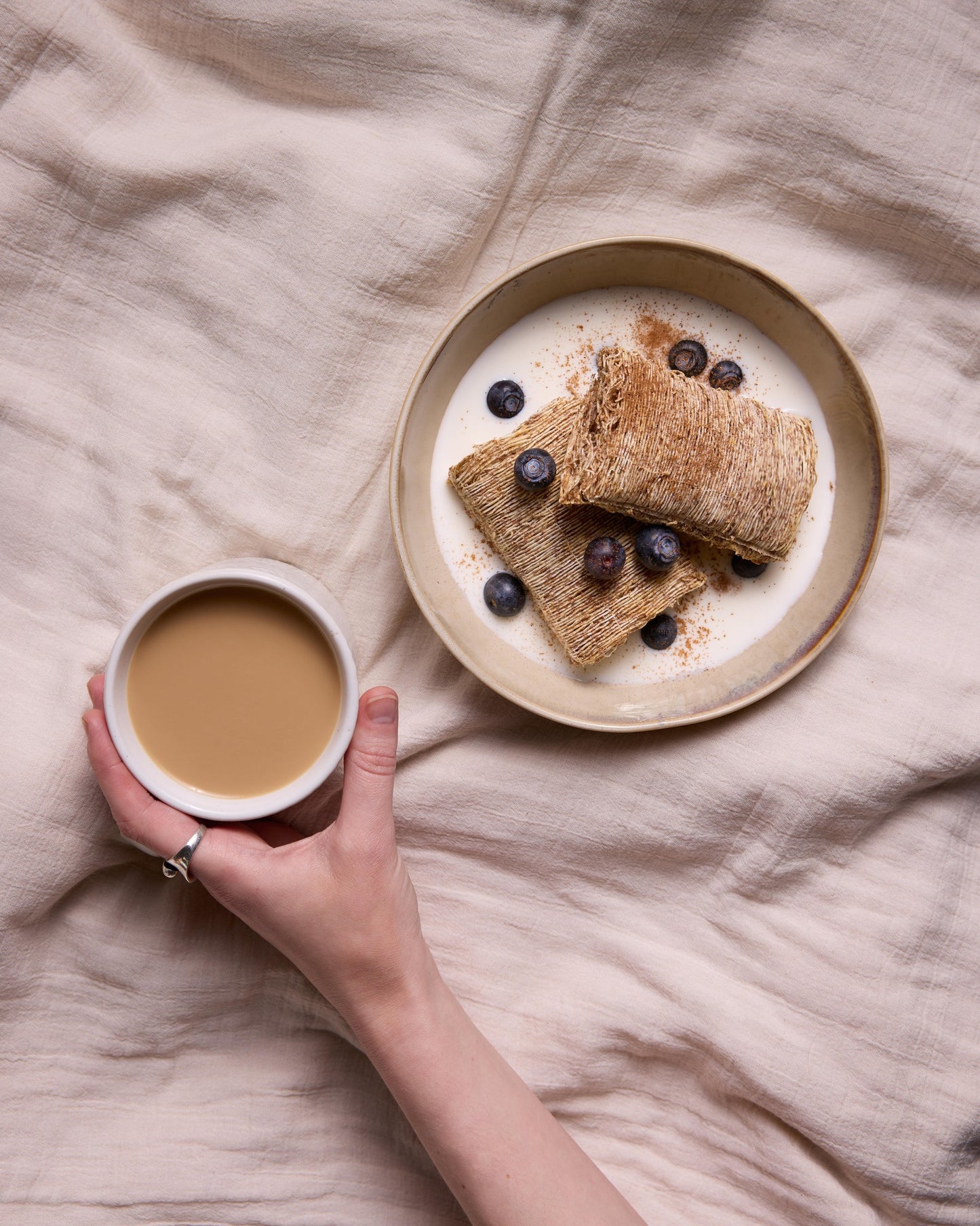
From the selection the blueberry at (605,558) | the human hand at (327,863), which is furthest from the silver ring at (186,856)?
the blueberry at (605,558)

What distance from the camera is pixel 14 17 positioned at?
4.82ft

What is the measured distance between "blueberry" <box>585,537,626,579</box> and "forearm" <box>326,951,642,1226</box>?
703mm

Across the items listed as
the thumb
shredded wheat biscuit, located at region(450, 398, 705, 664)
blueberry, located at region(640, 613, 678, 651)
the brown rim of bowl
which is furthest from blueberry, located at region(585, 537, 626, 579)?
the thumb

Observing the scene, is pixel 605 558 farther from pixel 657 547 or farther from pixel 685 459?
pixel 685 459

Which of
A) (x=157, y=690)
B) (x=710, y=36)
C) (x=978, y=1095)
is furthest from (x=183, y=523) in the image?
(x=978, y=1095)

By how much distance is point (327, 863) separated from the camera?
4.64ft

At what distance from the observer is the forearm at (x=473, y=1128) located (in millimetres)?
1450

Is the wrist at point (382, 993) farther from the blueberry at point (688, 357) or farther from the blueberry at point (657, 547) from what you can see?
the blueberry at point (688, 357)

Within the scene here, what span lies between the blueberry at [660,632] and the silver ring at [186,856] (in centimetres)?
79

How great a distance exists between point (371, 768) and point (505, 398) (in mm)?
656

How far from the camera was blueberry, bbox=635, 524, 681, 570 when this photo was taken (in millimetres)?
1503

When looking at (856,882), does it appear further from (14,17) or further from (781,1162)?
(14,17)

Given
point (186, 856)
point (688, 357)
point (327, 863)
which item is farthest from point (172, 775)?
point (688, 357)

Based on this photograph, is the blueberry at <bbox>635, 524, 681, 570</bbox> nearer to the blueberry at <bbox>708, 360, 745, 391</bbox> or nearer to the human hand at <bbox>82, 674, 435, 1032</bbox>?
the blueberry at <bbox>708, 360, 745, 391</bbox>
